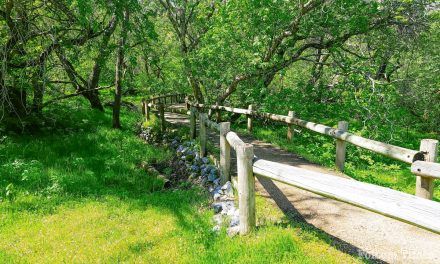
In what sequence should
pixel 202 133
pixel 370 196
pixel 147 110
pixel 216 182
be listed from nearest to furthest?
pixel 370 196 < pixel 216 182 < pixel 202 133 < pixel 147 110

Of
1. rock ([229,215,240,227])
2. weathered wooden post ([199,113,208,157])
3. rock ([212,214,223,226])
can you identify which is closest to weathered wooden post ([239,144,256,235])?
rock ([229,215,240,227])

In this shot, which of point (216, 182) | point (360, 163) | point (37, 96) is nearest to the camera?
point (216, 182)

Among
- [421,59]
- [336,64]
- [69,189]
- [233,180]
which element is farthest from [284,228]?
[421,59]

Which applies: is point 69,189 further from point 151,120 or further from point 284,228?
point 151,120

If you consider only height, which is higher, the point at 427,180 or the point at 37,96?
the point at 37,96

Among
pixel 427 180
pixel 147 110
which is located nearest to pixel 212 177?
pixel 427 180

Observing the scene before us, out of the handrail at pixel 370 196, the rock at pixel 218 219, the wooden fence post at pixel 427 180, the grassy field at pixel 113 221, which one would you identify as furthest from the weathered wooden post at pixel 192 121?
the wooden fence post at pixel 427 180

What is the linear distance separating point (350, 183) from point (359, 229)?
5.62 ft

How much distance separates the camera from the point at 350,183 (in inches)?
137

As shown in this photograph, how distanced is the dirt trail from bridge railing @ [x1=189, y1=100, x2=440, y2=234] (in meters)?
0.89

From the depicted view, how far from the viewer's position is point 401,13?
1155 cm

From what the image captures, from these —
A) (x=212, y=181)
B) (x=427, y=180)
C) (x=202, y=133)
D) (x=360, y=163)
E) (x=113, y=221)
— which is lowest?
(x=360, y=163)

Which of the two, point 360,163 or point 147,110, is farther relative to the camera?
point 147,110

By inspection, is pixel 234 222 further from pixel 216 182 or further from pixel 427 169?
pixel 427 169
